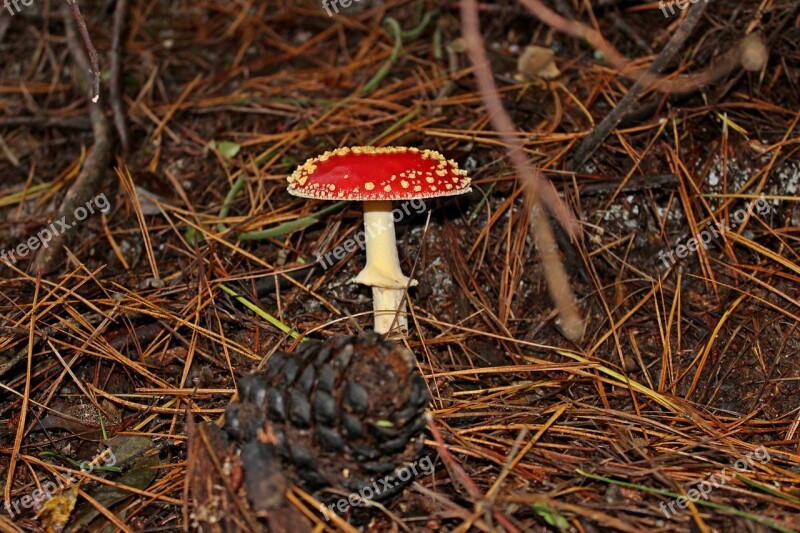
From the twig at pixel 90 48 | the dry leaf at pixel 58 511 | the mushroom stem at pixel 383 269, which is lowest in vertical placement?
the dry leaf at pixel 58 511

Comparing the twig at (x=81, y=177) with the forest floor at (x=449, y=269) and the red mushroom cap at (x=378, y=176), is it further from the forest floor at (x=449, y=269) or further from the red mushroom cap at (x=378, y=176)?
the red mushroom cap at (x=378, y=176)

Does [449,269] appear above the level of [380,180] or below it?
below

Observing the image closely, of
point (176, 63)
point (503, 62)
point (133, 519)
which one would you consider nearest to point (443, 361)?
point (133, 519)

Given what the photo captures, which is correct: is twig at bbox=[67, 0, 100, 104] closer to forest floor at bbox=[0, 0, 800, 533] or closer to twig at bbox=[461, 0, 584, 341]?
forest floor at bbox=[0, 0, 800, 533]

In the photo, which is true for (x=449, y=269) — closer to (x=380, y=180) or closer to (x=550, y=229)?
(x=550, y=229)

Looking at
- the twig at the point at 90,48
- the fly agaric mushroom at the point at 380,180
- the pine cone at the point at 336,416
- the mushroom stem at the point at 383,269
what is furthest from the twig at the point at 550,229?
the twig at the point at 90,48

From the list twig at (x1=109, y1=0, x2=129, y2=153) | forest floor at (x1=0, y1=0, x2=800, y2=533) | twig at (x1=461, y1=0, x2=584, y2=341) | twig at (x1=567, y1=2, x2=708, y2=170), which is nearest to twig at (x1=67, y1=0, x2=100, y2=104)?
forest floor at (x1=0, y1=0, x2=800, y2=533)

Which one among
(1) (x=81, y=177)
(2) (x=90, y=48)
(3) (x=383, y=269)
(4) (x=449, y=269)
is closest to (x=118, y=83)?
(1) (x=81, y=177)
